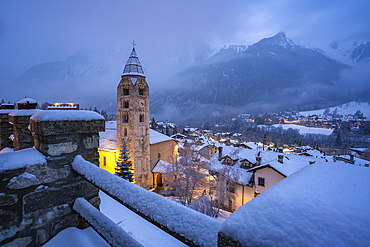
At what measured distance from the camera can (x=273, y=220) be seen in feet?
2.36

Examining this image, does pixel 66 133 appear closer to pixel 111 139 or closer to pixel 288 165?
pixel 288 165

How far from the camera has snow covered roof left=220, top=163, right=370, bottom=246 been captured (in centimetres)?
61

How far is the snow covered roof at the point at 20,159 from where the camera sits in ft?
6.42

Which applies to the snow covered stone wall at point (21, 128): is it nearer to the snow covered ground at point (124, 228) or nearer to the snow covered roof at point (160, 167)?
the snow covered ground at point (124, 228)

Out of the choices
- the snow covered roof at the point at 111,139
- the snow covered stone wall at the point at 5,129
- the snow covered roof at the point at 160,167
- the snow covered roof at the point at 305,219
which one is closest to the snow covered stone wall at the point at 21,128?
the snow covered stone wall at the point at 5,129

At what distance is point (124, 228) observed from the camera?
3.62 meters

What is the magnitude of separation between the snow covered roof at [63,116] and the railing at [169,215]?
1337 millimetres

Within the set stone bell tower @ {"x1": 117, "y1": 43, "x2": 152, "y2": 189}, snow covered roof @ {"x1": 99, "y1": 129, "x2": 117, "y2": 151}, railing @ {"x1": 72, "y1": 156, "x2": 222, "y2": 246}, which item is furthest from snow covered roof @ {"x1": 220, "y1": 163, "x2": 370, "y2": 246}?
snow covered roof @ {"x1": 99, "y1": 129, "x2": 117, "y2": 151}

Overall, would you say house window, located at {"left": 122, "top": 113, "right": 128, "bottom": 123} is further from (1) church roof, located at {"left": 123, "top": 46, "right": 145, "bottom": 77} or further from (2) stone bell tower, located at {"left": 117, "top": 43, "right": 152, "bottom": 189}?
(1) church roof, located at {"left": 123, "top": 46, "right": 145, "bottom": 77}

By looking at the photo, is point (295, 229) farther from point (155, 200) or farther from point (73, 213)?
point (73, 213)

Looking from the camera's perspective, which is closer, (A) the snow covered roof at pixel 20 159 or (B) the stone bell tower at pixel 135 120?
(A) the snow covered roof at pixel 20 159

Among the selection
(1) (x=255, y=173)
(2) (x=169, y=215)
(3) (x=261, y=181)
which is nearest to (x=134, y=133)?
(1) (x=255, y=173)

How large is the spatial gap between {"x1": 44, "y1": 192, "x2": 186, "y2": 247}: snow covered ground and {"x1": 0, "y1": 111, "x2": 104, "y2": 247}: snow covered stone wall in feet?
0.58

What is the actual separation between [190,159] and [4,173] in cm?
1450
